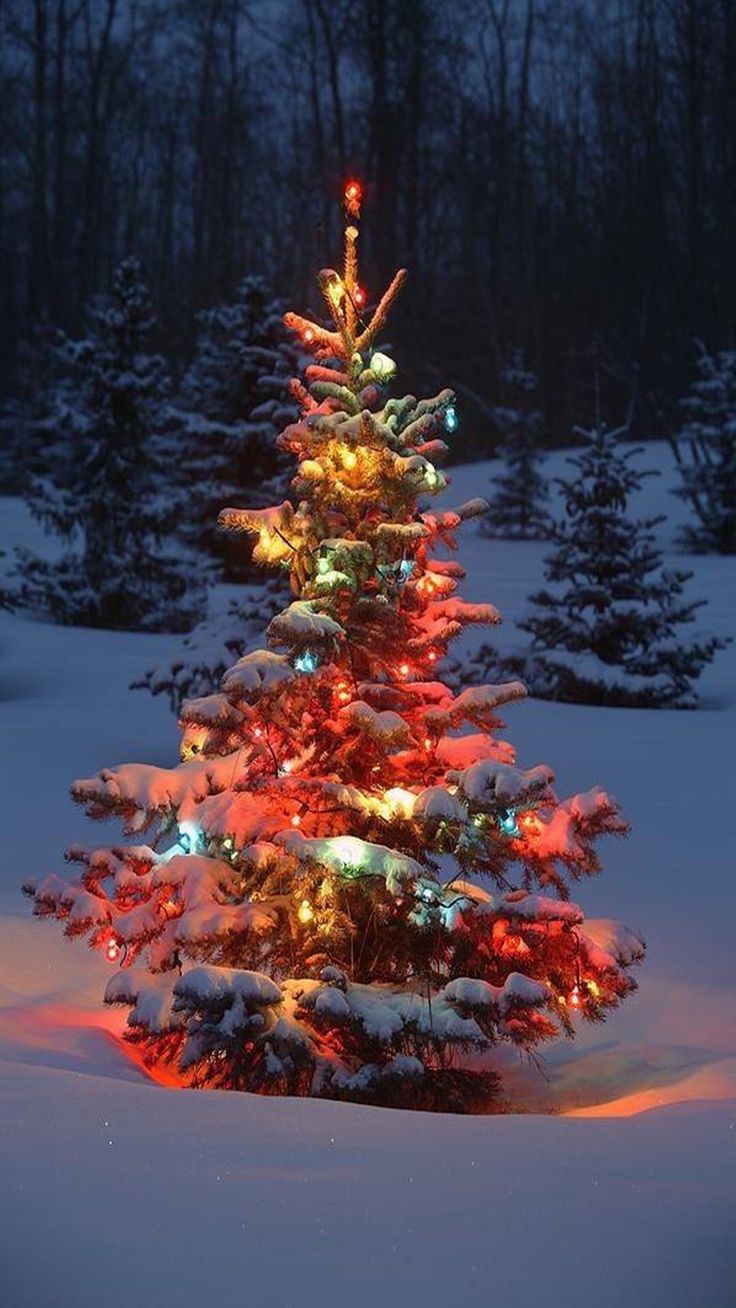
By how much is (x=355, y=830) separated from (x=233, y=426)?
611 inches

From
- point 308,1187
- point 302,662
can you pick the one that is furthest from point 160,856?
point 308,1187

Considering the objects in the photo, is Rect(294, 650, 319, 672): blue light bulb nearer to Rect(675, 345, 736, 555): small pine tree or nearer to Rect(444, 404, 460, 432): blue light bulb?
Rect(444, 404, 460, 432): blue light bulb

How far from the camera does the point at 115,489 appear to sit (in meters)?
20.4

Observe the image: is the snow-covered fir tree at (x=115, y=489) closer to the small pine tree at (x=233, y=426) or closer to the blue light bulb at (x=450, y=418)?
the small pine tree at (x=233, y=426)

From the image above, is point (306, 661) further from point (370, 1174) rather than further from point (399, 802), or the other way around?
point (370, 1174)

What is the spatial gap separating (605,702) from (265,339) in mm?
7336

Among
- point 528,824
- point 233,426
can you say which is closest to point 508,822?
point 528,824

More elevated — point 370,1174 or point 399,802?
point 399,802

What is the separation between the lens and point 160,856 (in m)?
6.28

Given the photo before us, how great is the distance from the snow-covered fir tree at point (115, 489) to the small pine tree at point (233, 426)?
0.64 m

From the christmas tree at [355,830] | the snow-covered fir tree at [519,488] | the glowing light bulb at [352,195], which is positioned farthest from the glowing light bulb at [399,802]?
the snow-covered fir tree at [519,488]

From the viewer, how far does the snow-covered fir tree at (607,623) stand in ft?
49.8

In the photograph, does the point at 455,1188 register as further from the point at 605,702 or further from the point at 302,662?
the point at 605,702

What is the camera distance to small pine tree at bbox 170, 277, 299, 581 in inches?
792
